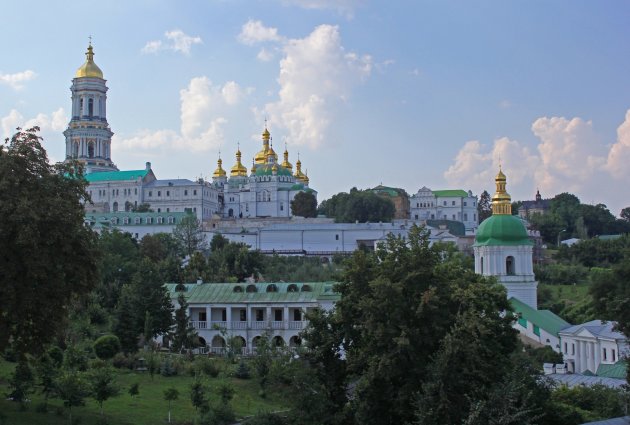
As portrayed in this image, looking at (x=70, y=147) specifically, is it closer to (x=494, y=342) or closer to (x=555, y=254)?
(x=555, y=254)

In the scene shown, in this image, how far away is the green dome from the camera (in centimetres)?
5147

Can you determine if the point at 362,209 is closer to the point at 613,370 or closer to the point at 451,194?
the point at 451,194

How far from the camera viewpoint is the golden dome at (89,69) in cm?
11188

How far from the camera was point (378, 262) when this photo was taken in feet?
83.6

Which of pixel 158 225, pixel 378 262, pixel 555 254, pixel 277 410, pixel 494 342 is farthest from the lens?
pixel 158 225

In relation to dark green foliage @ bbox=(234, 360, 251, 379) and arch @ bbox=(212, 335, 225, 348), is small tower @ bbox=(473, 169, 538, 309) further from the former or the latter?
dark green foliage @ bbox=(234, 360, 251, 379)

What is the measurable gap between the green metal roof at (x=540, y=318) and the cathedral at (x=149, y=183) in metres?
60.9

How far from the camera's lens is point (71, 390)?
23953 mm

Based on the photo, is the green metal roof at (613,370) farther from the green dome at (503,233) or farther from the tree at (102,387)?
the tree at (102,387)

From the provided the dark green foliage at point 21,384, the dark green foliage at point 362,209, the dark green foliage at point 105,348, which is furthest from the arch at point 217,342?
the dark green foliage at point 362,209

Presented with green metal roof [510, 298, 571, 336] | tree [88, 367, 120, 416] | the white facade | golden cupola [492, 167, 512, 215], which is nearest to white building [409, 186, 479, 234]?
golden cupola [492, 167, 512, 215]

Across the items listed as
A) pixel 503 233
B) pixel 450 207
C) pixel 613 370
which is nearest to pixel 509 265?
pixel 503 233

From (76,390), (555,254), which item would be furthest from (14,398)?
(555,254)

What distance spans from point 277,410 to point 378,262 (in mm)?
7013
